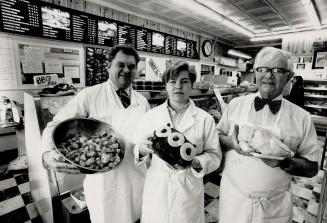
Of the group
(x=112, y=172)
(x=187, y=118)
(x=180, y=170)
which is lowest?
(x=112, y=172)

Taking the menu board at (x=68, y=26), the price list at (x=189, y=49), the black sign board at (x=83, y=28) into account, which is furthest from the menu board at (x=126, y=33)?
the price list at (x=189, y=49)

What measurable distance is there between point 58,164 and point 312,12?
23.1 feet

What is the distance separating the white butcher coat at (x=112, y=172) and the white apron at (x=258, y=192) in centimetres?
92

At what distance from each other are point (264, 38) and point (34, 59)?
28.4ft

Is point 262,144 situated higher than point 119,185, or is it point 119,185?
point 262,144

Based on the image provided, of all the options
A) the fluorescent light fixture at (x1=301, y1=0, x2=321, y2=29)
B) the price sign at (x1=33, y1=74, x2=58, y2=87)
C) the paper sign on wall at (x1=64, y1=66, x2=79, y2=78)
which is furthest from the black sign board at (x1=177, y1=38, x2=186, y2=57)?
the price sign at (x1=33, y1=74, x2=58, y2=87)

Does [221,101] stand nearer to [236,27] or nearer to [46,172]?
[46,172]

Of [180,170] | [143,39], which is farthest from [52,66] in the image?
[180,170]

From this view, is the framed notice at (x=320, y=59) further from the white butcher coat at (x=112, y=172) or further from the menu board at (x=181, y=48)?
the white butcher coat at (x=112, y=172)

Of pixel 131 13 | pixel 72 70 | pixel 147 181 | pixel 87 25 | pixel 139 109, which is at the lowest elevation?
pixel 147 181

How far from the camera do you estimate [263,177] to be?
4.95 ft

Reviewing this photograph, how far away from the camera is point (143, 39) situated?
5914 millimetres

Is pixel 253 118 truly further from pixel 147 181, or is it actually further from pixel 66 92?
pixel 66 92

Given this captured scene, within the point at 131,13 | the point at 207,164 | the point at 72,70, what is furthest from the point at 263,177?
the point at 131,13
